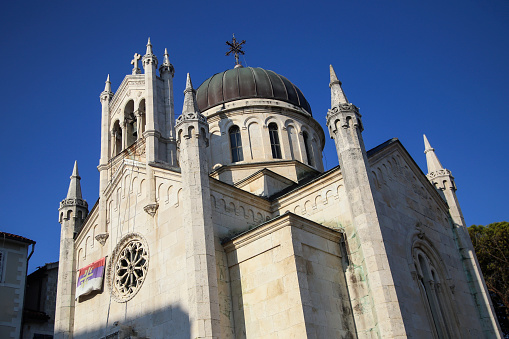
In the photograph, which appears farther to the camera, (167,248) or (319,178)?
(319,178)

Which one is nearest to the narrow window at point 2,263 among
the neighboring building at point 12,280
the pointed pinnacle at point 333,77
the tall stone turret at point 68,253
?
the neighboring building at point 12,280

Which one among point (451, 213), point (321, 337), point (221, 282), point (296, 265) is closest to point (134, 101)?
point (221, 282)

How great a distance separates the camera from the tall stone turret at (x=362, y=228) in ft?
49.9

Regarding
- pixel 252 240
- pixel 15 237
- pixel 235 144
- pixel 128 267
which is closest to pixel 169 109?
pixel 235 144

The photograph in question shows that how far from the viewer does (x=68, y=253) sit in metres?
23.5

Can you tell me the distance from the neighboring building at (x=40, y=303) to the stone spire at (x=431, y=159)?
894 inches

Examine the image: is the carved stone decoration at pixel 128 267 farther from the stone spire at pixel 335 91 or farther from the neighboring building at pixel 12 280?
the stone spire at pixel 335 91

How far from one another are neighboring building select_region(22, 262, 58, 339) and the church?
5982 mm

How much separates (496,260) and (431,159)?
1357 centimetres

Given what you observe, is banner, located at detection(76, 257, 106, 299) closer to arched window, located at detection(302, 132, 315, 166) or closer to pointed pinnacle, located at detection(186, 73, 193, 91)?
pointed pinnacle, located at detection(186, 73, 193, 91)

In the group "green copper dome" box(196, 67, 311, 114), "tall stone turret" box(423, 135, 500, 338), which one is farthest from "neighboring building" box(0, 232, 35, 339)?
"tall stone turret" box(423, 135, 500, 338)

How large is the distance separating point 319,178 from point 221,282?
20.0ft

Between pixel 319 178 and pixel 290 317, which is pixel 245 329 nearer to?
pixel 290 317

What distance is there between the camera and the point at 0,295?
2577cm
